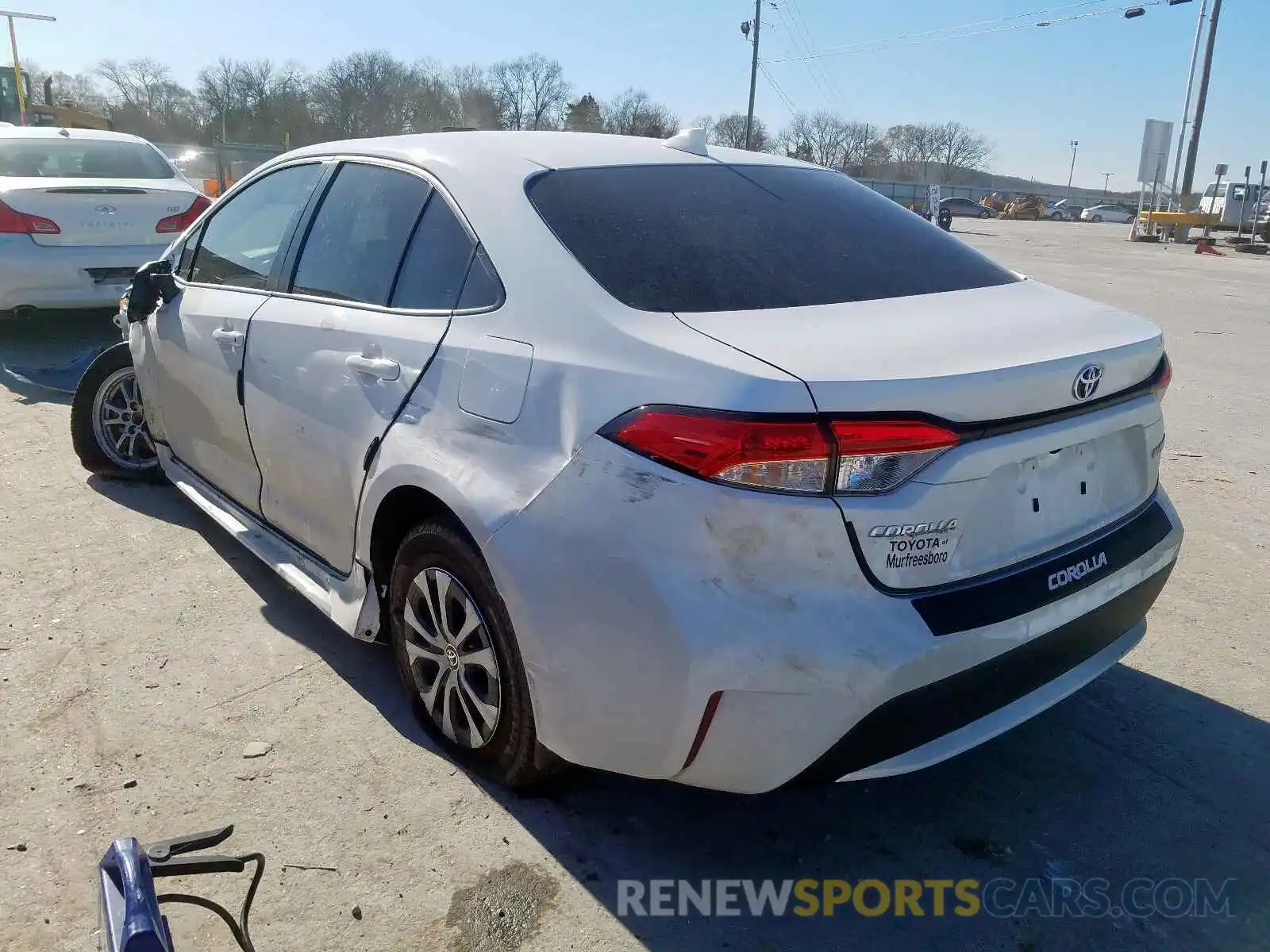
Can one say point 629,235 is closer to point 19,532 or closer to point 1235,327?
point 19,532

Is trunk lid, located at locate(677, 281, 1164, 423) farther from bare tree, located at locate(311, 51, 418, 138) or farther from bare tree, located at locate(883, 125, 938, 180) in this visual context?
bare tree, located at locate(883, 125, 938, 180)

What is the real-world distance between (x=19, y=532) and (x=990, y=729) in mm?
4113

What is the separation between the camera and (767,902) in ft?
7.70

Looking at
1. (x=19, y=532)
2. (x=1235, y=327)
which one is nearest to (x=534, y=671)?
(x=19, y=532)

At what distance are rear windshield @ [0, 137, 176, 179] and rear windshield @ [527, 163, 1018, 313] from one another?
7060 millimetres

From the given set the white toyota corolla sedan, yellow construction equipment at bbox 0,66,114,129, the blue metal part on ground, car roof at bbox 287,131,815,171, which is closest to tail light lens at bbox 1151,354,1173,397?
the white toyota corolla sedan

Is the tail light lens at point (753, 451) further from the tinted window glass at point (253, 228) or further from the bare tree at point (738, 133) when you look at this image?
the bare tree at point (738, 133)

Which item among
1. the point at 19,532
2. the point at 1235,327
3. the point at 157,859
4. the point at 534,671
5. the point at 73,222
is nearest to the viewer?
the point at 157,859

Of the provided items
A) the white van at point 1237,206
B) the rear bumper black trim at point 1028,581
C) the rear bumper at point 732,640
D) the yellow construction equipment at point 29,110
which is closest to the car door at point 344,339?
the rear bumper at point 732,640

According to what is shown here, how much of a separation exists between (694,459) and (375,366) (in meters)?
1.16

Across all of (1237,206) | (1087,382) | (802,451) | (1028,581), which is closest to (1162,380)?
(1087,382)

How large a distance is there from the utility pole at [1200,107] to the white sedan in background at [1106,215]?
33449 mm

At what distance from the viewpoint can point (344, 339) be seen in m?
2.92

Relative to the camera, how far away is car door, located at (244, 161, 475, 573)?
2723mm
